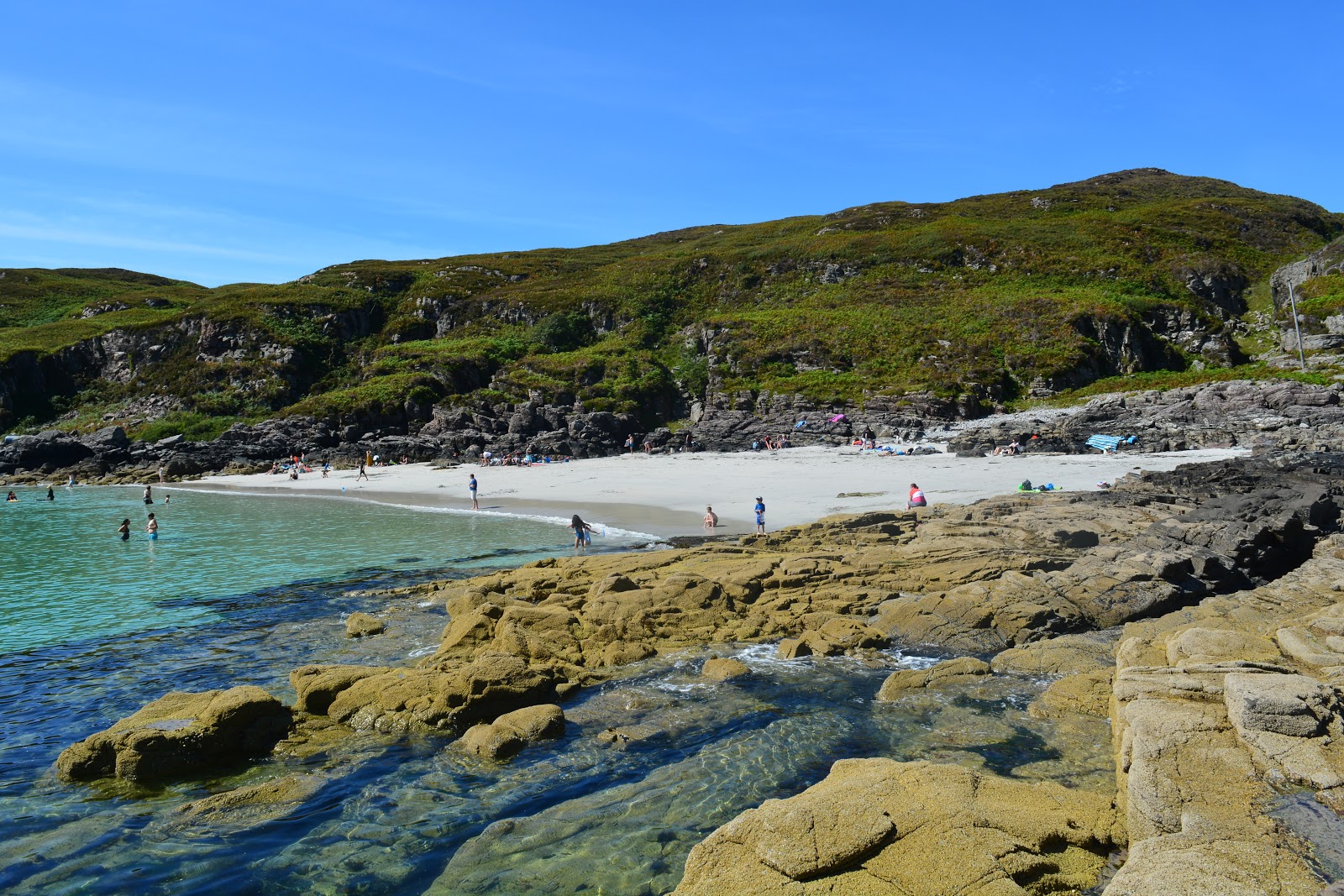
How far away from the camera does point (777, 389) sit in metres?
63.4

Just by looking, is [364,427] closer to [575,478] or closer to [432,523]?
[575,478]

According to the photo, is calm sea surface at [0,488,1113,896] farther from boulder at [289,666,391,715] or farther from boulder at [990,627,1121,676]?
boulder at [289,666,391,715]

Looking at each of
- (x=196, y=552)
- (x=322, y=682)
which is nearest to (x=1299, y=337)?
(x=322, y=682)

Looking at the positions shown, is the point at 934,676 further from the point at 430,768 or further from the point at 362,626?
the point at 362,626

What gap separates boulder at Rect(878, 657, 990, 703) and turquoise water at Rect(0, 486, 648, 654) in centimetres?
1501

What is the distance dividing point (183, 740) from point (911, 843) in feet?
28.1

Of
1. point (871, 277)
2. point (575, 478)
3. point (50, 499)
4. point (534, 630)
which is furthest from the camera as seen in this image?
point (871, 277)

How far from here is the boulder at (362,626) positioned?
15.5 meters

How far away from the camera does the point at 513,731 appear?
32.6 feet

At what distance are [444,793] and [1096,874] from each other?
6.52m

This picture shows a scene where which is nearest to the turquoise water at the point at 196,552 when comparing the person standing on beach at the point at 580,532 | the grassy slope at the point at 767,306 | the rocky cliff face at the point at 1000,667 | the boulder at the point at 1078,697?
the person standing on beach at the point at 580,532

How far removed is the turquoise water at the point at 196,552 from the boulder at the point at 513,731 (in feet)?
37.0

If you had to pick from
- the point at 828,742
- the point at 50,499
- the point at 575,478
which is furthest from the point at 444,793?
the point at 50,499

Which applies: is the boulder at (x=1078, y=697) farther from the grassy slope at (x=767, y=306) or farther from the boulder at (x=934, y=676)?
the grassy slope at (x=767, y=306)
